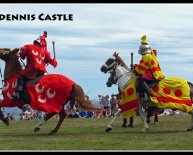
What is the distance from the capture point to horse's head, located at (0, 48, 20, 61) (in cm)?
1703

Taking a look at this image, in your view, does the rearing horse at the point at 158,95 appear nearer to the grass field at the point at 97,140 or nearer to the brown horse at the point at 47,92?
the grass field at the point at 97,140

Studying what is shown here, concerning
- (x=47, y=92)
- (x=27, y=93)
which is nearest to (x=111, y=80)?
(x=47, y=92)

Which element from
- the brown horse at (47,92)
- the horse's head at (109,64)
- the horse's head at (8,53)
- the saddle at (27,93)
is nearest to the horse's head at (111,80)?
the horse's head at (109,64)

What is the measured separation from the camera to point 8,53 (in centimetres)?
1709

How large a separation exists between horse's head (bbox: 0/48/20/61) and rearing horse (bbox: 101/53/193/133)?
9.76 feet

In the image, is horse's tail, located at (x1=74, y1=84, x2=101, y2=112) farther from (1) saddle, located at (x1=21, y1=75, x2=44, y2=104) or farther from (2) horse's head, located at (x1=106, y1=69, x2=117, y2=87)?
(2) horse's head, located at (x1=106, y1=69, x2=117, y2=87)

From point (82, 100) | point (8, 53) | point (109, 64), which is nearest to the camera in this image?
point (82, 100)

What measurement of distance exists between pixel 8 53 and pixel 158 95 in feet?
13.8

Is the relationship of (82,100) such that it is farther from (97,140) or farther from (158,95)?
(97,140)

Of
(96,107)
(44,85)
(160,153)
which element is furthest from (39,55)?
(160,153)

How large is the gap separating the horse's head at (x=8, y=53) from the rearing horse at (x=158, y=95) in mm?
2976

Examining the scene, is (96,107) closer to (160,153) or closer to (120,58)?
(120,58)

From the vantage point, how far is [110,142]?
14.1 metres

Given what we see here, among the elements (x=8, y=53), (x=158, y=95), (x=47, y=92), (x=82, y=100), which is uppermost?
(x=8, y=53)
